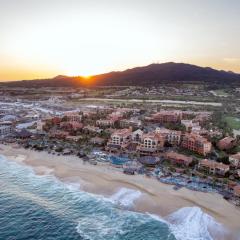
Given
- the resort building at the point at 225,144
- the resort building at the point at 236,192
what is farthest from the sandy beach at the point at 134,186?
the resort building at the point at 225,144

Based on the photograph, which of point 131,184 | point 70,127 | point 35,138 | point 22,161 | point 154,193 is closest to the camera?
point 154,193

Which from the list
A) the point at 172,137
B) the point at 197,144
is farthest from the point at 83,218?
the point at 172,137

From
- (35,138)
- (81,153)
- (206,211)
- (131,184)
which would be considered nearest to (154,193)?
(131,184)

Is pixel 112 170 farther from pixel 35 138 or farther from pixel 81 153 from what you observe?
pixel 35 138

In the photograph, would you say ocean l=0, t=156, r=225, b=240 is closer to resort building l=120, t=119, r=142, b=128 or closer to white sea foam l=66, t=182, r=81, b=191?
white sea foam l=66, t=182, r=81, b=191

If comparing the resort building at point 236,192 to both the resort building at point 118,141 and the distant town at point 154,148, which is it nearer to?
the distant town at point 154,148

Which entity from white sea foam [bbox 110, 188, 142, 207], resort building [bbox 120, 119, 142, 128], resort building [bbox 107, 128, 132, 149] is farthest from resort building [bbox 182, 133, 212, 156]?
resort building [bbox 120, 119, 142, 128]
